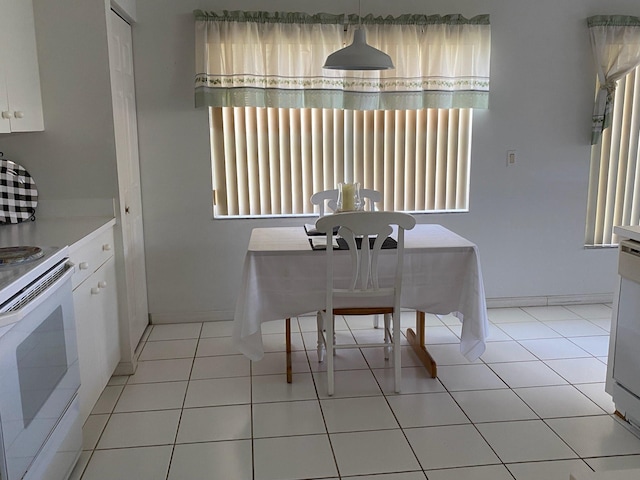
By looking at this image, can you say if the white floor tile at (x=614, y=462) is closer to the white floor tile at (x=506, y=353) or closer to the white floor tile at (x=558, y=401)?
the white floor tile at (x=558, y=401)

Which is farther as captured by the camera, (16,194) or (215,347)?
(215,347)

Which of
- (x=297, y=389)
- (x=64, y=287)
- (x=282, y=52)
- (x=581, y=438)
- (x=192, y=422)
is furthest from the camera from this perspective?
(x=282, y=52)

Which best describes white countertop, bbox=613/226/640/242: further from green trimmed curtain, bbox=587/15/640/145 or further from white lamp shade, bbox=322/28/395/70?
green trimmed curtain, bbox=587/15/640/145

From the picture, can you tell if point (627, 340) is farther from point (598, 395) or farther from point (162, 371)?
point (162, 371)

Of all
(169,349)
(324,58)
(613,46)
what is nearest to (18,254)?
(169,349)

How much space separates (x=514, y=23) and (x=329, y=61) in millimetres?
1897

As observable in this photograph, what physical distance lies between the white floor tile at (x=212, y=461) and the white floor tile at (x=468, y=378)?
1209mm

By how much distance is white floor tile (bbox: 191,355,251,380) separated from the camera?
10.6 feet

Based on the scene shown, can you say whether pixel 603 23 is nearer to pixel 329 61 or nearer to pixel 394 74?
pixel 394 74

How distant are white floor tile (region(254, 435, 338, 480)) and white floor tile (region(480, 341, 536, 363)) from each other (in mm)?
1362

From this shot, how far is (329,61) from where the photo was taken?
9.34 ft

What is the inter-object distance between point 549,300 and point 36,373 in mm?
3792

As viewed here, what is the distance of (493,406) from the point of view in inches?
112

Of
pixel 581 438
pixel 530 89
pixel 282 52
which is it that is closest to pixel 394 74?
pixel 282 52
